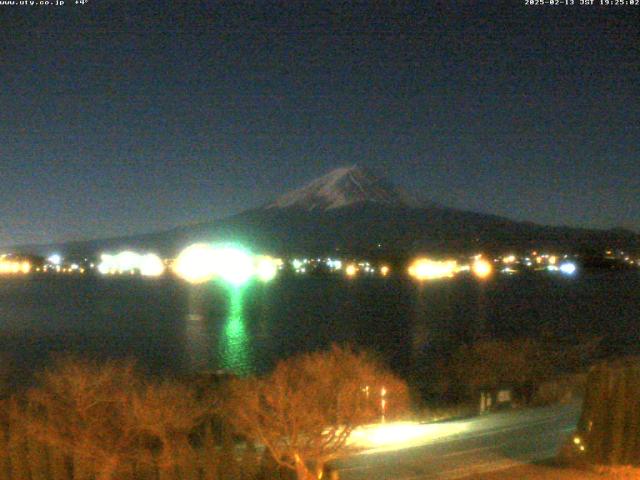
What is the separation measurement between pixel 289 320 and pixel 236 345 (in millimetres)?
12398

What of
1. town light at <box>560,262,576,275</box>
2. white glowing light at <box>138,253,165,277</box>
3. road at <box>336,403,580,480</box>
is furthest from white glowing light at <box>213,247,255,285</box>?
road at <box>336,403,580,480</box>

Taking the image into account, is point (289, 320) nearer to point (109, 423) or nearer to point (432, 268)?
point (109, 423)

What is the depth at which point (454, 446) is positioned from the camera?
11883 millimetres

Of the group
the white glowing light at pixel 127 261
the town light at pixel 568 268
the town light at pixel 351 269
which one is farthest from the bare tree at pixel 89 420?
the white glowing light at pixel 127 261

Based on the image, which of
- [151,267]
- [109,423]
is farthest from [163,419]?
[151,267]

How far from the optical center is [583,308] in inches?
2132

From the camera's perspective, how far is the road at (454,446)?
32.8ft

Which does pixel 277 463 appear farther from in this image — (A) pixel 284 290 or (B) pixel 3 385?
(A) pixel 284 290

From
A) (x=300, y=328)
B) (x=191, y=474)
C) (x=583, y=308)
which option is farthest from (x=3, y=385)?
(x=583, y=308)

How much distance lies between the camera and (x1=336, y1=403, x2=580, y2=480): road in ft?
32.8

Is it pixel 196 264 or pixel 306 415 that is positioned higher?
pixel 196 264

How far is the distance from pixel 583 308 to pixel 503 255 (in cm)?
4412

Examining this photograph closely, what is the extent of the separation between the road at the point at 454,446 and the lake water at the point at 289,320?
13110 millimetres

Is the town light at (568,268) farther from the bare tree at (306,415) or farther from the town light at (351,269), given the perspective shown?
the bare tree at (306,415)
